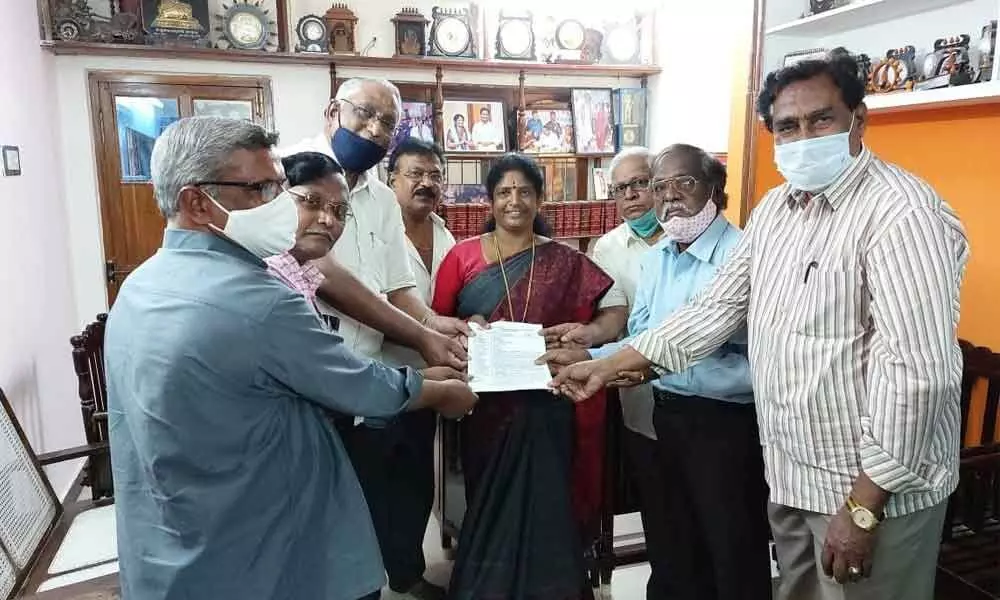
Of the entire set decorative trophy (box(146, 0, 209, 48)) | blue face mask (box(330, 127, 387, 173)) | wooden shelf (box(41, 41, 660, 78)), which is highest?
decorative trophy (box(146, 0, 209, 48))

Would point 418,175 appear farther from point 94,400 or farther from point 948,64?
point 948,64

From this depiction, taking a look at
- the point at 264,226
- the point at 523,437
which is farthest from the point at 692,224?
the point at 264,226

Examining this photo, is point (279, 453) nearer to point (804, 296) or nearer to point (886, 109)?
point (804, 296)

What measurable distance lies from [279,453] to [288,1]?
395cm

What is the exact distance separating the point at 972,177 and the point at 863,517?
1.75 metres

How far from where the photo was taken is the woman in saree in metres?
1.91

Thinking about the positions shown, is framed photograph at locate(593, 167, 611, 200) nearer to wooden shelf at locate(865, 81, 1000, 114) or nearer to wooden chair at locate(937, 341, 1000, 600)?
wooden shelf at locate(865, 81, 1000, 114)

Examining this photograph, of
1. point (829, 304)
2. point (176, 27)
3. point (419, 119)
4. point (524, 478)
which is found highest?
point (176, 27)

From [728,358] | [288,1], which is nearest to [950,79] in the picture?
[728,358]

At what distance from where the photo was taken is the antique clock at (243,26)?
4.17m

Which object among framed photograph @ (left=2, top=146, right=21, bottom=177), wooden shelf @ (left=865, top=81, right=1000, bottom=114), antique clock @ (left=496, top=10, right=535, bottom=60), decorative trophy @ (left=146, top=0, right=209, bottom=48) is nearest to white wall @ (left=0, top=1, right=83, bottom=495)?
framed photograph @ (left=2, top=146, right=21, bottom=177)

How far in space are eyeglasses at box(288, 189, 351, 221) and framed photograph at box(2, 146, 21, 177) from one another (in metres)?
1.82

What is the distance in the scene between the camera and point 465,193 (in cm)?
497

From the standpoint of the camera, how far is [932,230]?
1.13m
